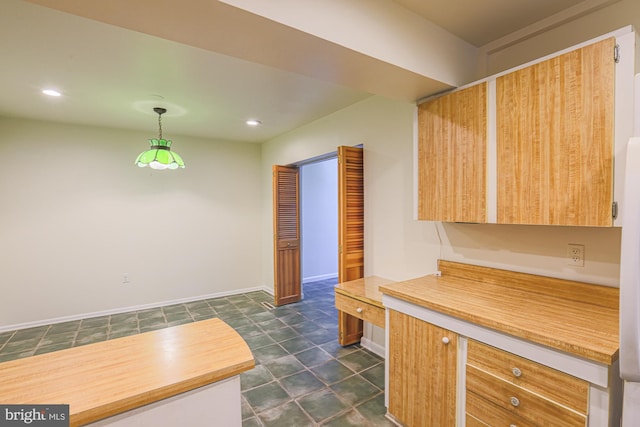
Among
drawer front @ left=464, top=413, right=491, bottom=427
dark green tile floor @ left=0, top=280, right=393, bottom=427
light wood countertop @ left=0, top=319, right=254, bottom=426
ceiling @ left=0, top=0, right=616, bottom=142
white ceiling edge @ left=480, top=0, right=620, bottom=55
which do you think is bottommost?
dark green tile floor @ left=0, top=280, right=393, bottom=427

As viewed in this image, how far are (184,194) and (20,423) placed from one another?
425 centimetres

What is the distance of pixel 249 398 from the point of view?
2.39m

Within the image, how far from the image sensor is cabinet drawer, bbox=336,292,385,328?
242 cm

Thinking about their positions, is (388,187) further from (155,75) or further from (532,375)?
(155,75)

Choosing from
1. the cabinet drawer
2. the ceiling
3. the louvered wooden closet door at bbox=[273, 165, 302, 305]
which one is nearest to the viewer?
the ceiling

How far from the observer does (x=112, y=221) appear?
171 inches

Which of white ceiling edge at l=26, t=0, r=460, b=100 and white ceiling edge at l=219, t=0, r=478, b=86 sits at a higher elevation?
white ceiling edge at l=219, t=0, r=478, b=86

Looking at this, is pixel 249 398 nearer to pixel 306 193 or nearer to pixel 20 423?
pixel 20 423

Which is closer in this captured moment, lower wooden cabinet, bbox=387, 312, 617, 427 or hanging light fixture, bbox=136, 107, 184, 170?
lower wooden cabinet, bbox=387, 312, 617, 427

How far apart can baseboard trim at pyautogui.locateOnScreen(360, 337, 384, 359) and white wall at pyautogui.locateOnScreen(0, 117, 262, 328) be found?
2.85 meters

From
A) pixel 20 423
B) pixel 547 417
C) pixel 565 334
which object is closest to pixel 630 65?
pixel 565 334

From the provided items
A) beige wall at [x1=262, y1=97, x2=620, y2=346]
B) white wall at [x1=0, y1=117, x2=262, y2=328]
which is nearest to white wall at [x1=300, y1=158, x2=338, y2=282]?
white wall at [x1=0, y1=117, x2=262, y2=328]

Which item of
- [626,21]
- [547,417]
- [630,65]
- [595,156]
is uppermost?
[626,21]

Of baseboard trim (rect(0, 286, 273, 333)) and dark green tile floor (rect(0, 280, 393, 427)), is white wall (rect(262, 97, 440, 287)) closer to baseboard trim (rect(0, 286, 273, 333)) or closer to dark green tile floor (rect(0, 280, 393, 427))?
dark green tile floor (rect(0, 280, 393, 427))
